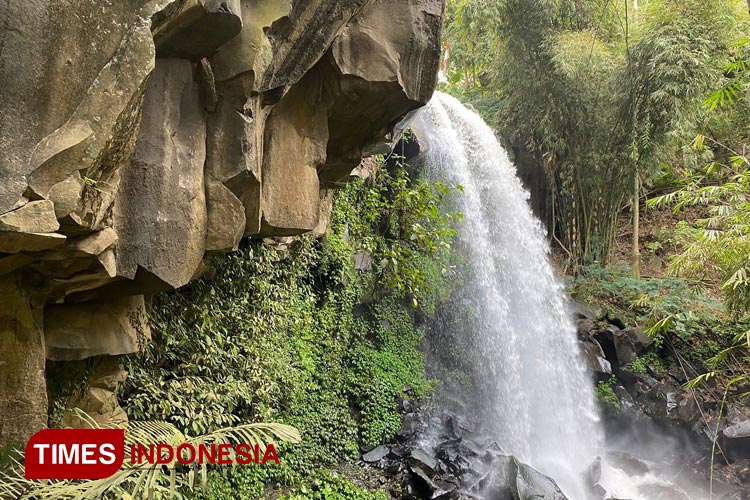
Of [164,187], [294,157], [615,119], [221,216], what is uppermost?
[615,119]

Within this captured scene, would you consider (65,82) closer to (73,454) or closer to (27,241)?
(27,241)

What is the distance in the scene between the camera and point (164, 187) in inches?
110

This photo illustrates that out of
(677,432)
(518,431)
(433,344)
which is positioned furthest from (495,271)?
(677,432)

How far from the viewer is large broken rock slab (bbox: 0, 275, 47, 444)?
2.58m

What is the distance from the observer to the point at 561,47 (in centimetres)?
1104

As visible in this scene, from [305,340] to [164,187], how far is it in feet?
12.8

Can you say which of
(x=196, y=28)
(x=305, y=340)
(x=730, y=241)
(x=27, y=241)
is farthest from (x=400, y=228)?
(x=27, y=241)

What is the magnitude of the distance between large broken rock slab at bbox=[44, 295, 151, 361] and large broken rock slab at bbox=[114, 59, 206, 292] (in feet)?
1.62

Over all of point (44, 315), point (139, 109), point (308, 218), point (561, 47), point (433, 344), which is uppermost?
point (561, 47)

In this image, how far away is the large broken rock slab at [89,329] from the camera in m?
3.01

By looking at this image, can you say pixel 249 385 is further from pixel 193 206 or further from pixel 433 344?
pixel 433 344

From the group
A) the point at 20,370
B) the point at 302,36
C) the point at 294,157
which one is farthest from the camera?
the point at 294,157

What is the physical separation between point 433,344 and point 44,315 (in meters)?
6.80


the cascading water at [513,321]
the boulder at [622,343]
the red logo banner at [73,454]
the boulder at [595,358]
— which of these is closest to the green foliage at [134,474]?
the red logo banner at [73,454]
